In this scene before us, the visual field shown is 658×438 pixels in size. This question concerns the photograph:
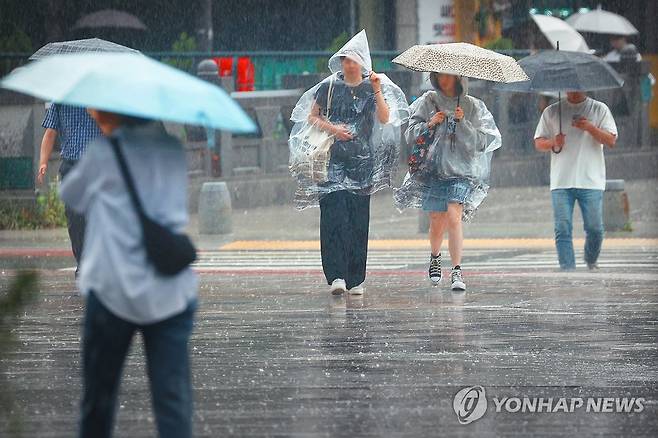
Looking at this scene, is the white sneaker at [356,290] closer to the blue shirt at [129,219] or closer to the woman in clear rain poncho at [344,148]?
the woman in clear rain poncho at [344,148]

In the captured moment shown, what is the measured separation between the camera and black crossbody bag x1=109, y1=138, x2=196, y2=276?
5.47 metres

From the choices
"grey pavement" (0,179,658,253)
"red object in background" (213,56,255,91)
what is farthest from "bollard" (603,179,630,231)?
"red object in background" (213,56,255,91)

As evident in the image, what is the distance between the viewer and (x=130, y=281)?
215 inches

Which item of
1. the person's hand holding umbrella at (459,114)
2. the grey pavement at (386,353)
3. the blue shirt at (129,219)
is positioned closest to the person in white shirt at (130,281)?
the blue shirt at (129,219)

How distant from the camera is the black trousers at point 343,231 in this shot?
1179 cm

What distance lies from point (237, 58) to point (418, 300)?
12.3m

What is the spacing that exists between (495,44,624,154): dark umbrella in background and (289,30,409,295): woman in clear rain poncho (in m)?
1.99

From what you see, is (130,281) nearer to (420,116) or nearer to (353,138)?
(353,138)

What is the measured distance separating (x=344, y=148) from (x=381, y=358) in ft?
10.1

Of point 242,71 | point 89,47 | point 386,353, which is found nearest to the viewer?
point 386,353

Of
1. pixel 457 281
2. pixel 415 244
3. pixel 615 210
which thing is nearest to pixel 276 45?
pixel 615 210

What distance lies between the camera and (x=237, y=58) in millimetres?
23656

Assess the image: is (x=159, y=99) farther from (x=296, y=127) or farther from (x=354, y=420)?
(x=296, y=127)

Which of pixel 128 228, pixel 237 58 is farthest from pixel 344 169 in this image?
pixel 237 58
